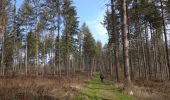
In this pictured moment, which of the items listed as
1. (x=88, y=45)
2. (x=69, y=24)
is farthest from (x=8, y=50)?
(x=88, y=45)

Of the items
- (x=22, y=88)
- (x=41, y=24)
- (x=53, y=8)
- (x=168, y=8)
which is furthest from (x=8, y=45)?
(x=22, y=88)

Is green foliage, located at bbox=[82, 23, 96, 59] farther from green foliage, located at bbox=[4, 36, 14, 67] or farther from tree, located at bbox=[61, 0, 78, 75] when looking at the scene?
tree, located at bbox=[61, 0, 78, 75]

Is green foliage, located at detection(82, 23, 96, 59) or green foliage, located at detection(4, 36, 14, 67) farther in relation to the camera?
green foliage, located at detection(82, 23, 96, 59)

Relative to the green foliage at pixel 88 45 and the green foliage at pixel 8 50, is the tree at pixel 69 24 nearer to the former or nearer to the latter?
the green foliage at pixel 8 50

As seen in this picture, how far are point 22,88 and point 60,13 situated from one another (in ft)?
105

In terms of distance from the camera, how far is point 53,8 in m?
44.7

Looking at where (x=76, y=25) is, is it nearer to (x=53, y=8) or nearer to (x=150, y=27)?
(x=53, y=8)

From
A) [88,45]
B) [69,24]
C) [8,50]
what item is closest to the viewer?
[69,24]

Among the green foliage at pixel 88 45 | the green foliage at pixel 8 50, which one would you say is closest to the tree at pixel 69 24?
the green foliage at pixel 8 50

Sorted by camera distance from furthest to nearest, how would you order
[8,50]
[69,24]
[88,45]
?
[88,45] < [8,50] < [69,24]

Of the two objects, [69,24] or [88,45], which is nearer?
[69,24]

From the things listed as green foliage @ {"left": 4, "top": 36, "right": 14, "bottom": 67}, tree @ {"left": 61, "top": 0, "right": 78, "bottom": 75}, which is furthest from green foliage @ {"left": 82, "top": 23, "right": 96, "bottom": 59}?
tree @ {"left": 61, "top": 0, "right": 78, "bottom": 75}

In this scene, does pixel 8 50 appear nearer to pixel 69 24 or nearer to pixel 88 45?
pixel 69 24

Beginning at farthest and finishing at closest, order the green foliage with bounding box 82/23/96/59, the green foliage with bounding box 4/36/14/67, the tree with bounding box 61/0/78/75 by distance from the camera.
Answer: the green foliage with bounding box 82/23/96/59 → the green foliage with bounding box 4/36/14/67 → the tree with bounding box 61/0/78/75
